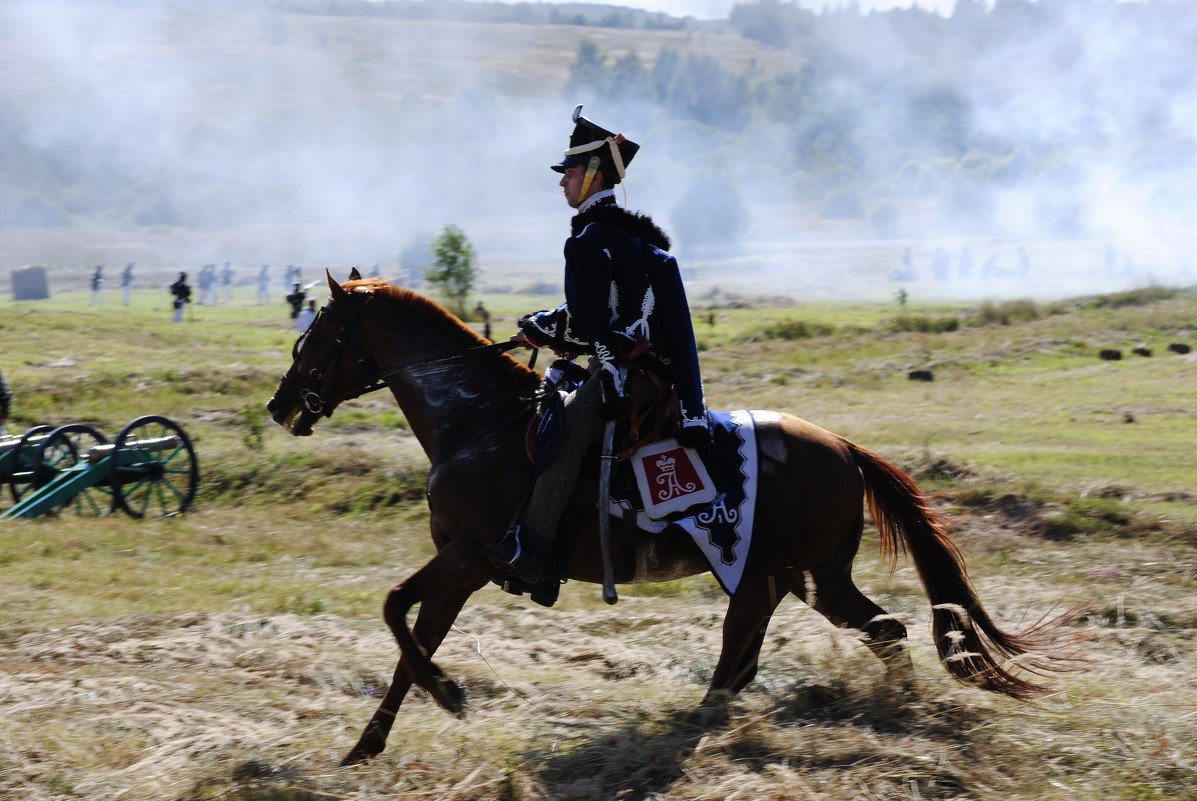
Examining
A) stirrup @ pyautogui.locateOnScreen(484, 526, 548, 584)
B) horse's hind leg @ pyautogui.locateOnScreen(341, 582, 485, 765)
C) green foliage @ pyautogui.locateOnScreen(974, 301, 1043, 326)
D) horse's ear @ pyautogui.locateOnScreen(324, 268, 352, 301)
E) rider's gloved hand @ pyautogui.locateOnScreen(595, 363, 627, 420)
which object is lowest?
horse's hind leg @ pyautogui.locateOnScreen(341, 582, 485, 765)

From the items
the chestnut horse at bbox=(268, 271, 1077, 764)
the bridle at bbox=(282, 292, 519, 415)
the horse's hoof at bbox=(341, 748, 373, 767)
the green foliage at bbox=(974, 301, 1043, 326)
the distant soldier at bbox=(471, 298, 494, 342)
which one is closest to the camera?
the horse's hoof at bbox=(341, 748, 373, 767)

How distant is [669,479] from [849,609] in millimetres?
1277

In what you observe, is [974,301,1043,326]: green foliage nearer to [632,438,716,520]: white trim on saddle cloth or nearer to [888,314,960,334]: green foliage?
[888,314,960,334]: green foliage

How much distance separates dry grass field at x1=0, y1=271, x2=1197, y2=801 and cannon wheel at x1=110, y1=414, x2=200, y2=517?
0.30 m

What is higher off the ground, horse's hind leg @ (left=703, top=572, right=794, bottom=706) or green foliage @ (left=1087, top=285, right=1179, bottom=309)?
green foliage @ (left=1087, top=285, right=1179, bottom=309)

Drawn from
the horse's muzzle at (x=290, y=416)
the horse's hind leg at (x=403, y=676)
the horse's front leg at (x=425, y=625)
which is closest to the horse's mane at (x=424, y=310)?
the horse's muzzle at (x=290, y=416)

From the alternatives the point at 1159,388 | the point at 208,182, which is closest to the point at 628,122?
the point at 208,182

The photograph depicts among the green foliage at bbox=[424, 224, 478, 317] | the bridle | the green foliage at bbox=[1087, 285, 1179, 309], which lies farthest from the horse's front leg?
the green foliage at bbox=[1087, 285, 1179, 309]

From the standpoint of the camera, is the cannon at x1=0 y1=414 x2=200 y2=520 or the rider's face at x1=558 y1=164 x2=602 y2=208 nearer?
the rider's face at x1=558 y1=164 x2=602 y2=208

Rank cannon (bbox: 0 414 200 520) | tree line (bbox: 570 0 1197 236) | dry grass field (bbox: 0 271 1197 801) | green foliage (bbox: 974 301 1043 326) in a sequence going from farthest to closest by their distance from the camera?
tree line (bbox: 570 0 1197 236) → green foliage (bbox: 974 301 1043 326) → cannon (bbox: 0 414 200 520) → dry grass field (bbox: 0 271 1197 801)

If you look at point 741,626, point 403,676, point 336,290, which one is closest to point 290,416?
point 336,290

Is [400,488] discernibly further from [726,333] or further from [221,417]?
[726,333]

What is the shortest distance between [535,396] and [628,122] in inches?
5189

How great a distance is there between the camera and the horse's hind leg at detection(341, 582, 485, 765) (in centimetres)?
566
